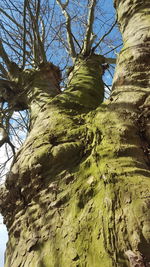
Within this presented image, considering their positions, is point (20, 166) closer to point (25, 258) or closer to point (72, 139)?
point (72, 139)

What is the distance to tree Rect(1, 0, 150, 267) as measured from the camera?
0.83m

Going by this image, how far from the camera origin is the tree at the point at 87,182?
831mm

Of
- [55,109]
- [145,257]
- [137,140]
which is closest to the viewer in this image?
[145,257]

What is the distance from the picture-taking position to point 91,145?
1.30 m

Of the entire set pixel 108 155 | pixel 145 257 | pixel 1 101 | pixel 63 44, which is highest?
pixel 63 44

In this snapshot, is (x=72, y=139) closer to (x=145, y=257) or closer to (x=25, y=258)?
(x=25, y=258)

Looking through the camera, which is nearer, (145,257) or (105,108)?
(145,257)

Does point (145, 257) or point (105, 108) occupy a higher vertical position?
point (105, 108)

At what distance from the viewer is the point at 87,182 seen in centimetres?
108

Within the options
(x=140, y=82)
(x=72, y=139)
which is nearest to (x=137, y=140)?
(x=72, y=139)

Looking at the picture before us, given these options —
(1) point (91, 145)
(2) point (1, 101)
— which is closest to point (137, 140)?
(1) point (91, 145)

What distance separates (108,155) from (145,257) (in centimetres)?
52

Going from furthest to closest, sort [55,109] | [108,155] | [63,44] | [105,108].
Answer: [63,44] < [55,109] < [105,108] < [108,155]

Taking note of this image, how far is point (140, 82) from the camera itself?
159cm
